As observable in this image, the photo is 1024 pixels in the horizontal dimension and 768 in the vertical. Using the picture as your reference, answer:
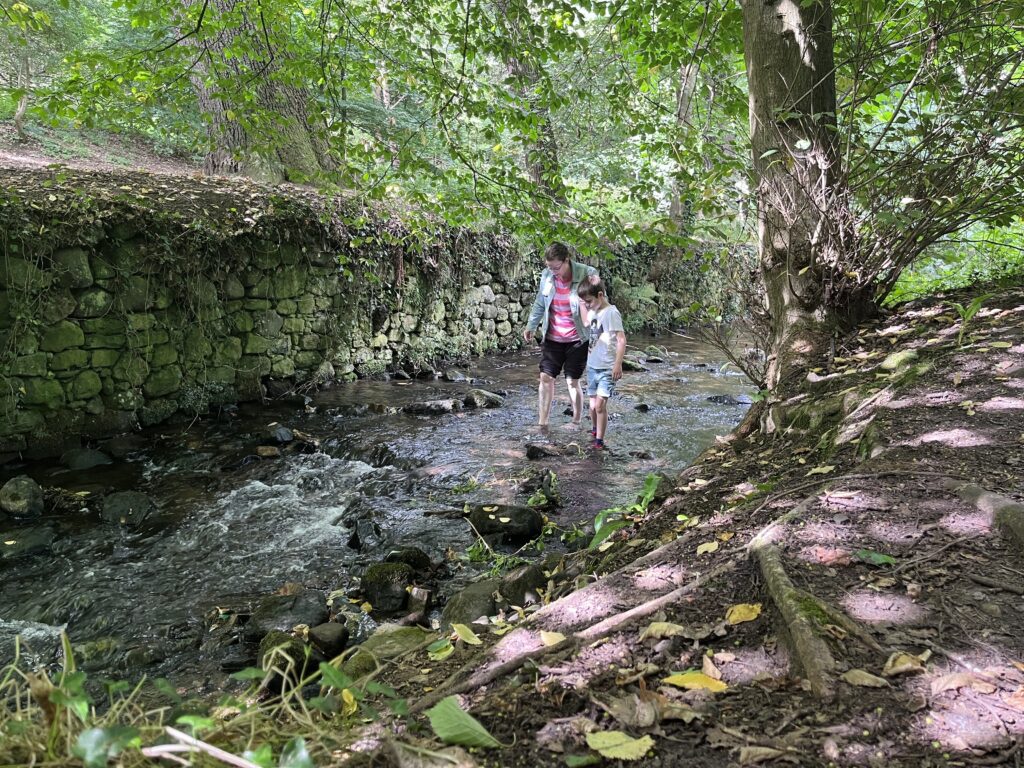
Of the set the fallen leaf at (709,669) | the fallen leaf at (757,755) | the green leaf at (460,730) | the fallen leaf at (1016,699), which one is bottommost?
the green leaf at (460,730)

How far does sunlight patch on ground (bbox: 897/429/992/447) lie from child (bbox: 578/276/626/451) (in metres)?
3.39

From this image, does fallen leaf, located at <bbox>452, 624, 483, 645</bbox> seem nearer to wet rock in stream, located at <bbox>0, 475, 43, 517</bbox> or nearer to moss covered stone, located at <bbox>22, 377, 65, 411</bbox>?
wet rock in stream, located at <bbox>0, 475, 43, 517</bbox>

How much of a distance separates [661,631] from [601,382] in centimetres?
470

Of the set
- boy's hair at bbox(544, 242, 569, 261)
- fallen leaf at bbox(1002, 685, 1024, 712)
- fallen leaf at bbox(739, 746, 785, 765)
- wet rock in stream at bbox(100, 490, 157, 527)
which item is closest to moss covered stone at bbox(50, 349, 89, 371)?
wet rock in stream at bbox(100, 490, 157, 527)

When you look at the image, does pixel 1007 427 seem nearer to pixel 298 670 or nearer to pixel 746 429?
pixel 746 429

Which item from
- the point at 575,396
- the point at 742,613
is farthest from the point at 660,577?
the point at 575,396

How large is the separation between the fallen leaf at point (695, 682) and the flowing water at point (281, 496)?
8.55ft

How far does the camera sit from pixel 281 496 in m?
5.58

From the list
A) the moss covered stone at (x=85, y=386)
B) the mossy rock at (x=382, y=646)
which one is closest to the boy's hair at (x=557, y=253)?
the mossy rock at (x=382, y=646)

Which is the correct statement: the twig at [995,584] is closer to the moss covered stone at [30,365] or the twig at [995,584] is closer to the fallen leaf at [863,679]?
the fallen leaf at [863,679]

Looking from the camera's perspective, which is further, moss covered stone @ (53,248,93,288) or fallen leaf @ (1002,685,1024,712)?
moss covered stone @ (53,248,93,288)

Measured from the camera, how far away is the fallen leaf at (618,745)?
53.1 inches

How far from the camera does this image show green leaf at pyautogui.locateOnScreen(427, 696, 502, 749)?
1.43m

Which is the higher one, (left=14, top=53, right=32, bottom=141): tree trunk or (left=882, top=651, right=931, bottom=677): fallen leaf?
(left=14, top=53, right=32, bottom=141): tree trunk
